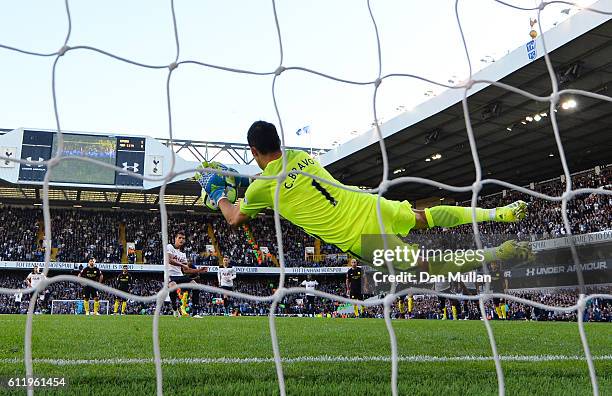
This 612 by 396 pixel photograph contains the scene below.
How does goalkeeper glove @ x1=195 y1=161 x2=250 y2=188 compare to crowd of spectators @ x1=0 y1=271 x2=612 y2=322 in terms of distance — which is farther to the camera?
crowd of spectators @ x1=0 y1=271 x2=612 y2=322

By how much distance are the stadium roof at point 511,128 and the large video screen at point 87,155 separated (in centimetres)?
822

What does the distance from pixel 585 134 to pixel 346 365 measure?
17.4 m

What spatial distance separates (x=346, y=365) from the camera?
12.8 feet

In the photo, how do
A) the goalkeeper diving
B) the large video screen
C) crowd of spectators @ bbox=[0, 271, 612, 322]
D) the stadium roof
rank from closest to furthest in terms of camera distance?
the goalkeeper diving < the stadium roof < crowd of spectators @ bbox=[0, 271, 612, 322] < the large video screen

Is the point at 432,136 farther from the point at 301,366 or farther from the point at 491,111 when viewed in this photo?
the point at 301,366

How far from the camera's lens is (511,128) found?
58.5ft

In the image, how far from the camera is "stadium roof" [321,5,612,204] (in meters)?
13.0

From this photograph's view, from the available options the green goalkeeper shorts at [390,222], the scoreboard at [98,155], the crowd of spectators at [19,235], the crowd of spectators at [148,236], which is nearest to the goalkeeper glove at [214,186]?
the green goalkeeper shorts at [390,222]

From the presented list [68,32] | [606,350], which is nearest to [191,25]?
[68,32]

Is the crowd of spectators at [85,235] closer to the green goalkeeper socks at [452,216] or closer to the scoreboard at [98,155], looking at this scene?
the scoreboard at [98,155]

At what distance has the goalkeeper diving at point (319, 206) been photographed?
369 centimetres
